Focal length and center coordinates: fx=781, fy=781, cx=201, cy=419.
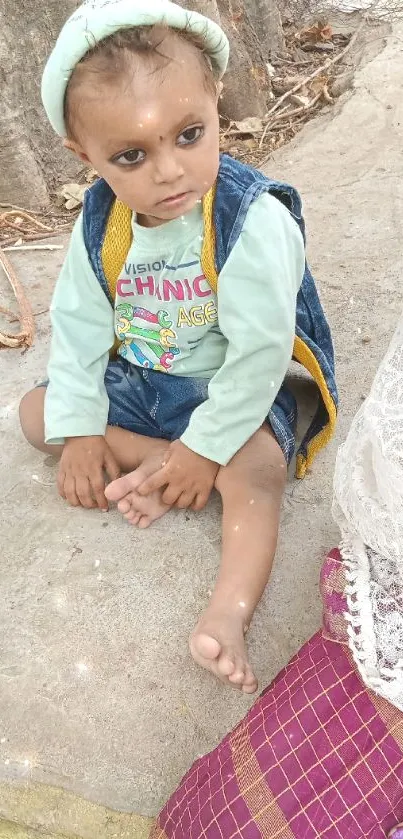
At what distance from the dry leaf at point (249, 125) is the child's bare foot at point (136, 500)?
228cm

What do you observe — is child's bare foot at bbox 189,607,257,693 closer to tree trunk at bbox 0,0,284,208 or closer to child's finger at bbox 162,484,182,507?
child's finger at bbox 162,484,182,507

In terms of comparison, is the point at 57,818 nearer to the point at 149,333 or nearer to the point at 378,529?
the point at 378,529

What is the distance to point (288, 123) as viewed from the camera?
352cm

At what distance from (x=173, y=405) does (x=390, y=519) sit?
2.53ft

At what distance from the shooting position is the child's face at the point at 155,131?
1362 millimetres

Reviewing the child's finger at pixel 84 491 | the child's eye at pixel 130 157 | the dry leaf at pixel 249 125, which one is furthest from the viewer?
the dry leaf at pixel 249 125

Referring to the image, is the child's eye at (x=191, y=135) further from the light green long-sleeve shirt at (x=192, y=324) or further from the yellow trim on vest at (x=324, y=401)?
the yellow trim on vest at (x=324, y=401)

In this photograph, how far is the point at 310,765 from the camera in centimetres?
113

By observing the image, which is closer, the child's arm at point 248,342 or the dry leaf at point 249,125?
the child's arm at point 248,342

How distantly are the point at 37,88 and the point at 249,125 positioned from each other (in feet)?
3.28

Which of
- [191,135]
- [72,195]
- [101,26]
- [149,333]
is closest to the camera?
[101,26]

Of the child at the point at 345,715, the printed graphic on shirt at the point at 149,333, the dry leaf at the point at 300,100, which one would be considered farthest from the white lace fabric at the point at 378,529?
the dry leaf at the point at 300,100

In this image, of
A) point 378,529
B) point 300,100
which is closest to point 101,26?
point 378,529

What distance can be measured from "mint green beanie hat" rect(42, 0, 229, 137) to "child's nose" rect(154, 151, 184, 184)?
0.22 m
